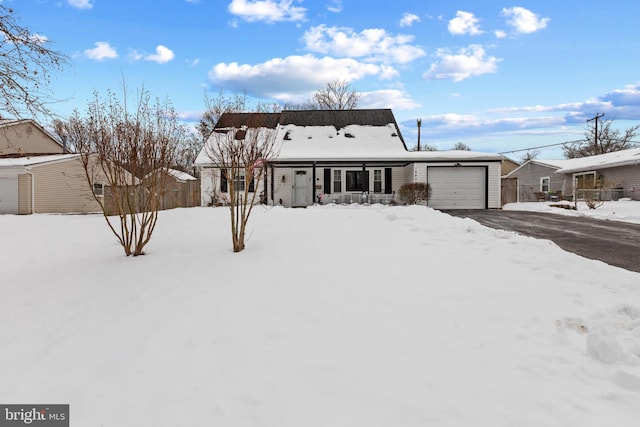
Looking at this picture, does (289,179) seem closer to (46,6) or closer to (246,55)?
(246,55)

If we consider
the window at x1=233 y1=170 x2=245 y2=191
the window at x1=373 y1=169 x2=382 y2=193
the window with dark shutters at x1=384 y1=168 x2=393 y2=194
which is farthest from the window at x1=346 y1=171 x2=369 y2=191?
the window at x1=233 y1=170 x2=245 y2=191

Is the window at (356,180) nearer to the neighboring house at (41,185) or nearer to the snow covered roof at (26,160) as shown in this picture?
the neighboring house at (41,185)

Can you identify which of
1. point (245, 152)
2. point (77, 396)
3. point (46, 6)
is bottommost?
point (77, 396)

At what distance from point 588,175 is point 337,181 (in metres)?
19.7

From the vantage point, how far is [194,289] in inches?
175

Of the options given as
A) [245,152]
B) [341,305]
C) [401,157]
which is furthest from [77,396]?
[401,157]

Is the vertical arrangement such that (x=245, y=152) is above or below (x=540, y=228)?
above

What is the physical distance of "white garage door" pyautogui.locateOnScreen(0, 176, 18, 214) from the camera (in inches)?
730

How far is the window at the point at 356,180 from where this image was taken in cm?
1898

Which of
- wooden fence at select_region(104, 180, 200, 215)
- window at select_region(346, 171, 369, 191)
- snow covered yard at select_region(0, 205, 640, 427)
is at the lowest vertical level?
snow covered yard at select_region(0, 205, 640, 427)

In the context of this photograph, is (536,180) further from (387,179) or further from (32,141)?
(32,141)

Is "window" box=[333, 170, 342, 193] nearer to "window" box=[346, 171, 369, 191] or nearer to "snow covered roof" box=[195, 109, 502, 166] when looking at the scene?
"window" box=[346, 171, 369, 191]

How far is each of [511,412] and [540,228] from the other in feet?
30.3

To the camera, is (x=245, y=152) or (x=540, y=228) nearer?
(x=245, y=152)
